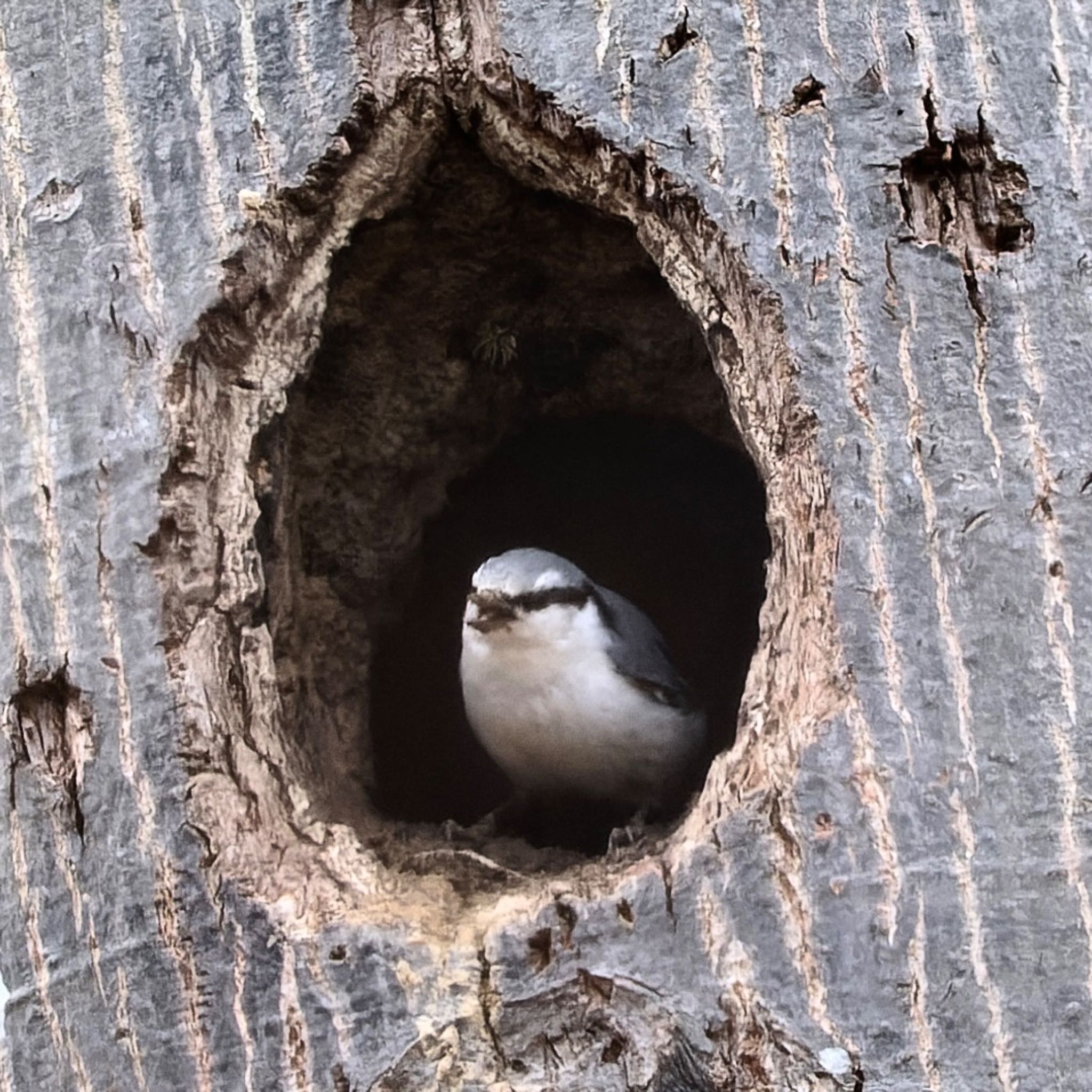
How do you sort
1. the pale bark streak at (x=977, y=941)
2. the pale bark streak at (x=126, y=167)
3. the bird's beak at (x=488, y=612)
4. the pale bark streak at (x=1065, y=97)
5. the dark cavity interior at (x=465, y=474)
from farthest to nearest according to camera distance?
1. the bird's beak at (x=488, y=612)
2. the dark cavity interior at (x=465, y=474)
3. the pale bark streak at (x=126, y=167)
4. the pale bark streak at (x=1065, y=97)
5. the pale bark streak at (x=977, y=941)

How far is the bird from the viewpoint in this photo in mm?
3027

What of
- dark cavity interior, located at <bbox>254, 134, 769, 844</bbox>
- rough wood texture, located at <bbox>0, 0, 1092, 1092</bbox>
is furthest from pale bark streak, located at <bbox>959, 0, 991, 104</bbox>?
dark cavity interior, located at <bbox>254, 134, 769, 844</bbox>

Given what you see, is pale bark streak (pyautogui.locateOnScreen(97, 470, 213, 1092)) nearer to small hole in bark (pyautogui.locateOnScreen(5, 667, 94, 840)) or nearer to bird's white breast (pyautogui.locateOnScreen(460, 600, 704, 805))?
small hole in bark (pyautogui.locateOnScreen(5, 667, 94, 840))

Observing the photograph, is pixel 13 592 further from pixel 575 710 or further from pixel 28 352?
pixel 575 710

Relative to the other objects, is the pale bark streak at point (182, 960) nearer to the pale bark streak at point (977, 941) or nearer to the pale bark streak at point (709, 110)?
the pale bark streak at point (977, 941)

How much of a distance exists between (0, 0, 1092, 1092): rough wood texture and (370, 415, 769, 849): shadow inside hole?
97 cm

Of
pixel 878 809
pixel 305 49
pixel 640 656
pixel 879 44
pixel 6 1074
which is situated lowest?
pixel 6 1074

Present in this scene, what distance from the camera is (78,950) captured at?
77.7 inches

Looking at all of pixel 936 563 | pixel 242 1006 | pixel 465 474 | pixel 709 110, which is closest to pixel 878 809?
pixel 936 563

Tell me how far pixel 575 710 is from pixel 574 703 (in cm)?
2

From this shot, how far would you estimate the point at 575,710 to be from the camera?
120 inches

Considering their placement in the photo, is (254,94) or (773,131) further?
(254,94)

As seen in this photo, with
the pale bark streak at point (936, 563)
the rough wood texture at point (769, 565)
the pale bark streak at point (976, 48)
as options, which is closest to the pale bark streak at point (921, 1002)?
the rough wood texture at point (769, 565)

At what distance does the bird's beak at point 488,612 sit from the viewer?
2.88 metres
